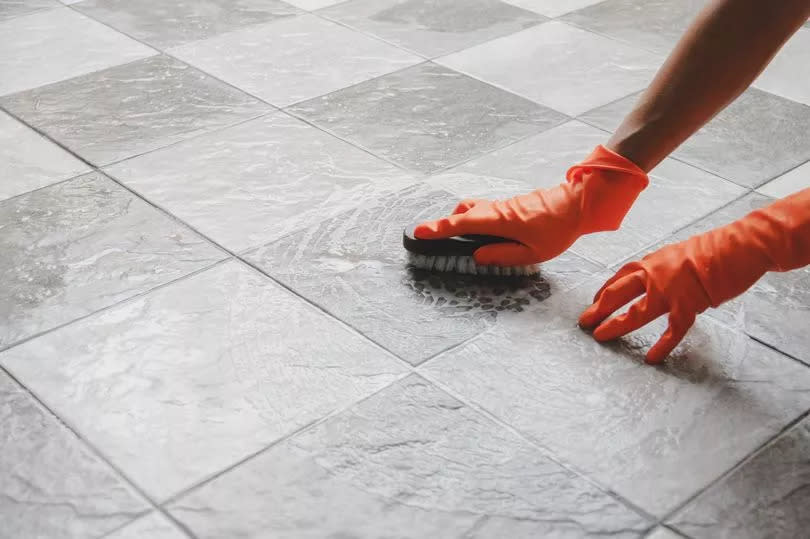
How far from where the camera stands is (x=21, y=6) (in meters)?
2.52

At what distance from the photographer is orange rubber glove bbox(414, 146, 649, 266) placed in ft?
5.04

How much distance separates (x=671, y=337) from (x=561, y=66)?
40.5 inches

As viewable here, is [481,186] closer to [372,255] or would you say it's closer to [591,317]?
[372,255]

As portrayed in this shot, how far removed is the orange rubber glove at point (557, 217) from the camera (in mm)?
1535

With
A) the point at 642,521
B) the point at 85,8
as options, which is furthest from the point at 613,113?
the point at 85,8

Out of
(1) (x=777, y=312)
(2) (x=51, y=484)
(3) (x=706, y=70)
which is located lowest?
(2) (x=51, y=484)

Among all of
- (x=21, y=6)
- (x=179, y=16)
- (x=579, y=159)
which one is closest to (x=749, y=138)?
(x=579, y=159)

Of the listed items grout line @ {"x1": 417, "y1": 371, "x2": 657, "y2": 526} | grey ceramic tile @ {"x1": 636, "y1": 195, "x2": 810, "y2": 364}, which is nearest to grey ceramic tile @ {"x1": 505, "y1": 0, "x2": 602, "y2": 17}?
grey ceramic tile @ {"x1": 636, "y1": 195, "x2": 810, "y2": 364}

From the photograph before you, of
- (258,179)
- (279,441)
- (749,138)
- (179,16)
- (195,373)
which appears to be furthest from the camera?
(179,16)

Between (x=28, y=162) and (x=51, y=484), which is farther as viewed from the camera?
(x=28, y=162)

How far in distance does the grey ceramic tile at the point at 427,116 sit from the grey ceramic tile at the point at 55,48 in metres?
0.48

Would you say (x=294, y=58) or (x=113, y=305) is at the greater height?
(x=294, y=58)

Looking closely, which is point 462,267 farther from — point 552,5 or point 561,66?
point 552,5

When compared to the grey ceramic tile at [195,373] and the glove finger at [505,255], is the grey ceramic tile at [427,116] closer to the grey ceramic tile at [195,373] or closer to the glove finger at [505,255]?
the glove finger at [505,255]
